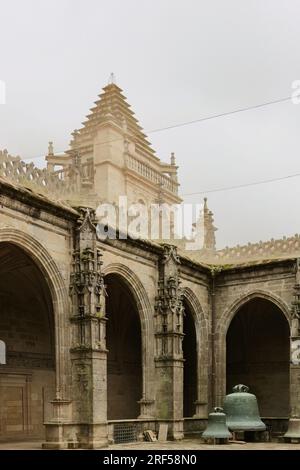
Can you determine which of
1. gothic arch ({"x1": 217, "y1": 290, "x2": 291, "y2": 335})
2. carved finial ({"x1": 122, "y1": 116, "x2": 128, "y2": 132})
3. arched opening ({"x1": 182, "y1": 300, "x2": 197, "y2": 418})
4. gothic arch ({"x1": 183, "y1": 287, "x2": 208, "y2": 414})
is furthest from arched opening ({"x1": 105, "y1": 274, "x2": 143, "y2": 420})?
carved finial ({"x1": 122, "y1": 116, "x2": 128, "y2": 132})

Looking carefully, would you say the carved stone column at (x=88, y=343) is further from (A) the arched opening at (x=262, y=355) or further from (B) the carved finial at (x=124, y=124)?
(B) the carved finial at (x=124, y=124)

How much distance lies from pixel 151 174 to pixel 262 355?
12.9m

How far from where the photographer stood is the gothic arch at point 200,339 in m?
23.1

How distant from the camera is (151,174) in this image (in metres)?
36.8

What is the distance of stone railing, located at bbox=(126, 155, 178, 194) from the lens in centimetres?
3493

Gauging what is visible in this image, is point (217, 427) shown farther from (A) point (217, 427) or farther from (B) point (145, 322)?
(B) point (145, 322)

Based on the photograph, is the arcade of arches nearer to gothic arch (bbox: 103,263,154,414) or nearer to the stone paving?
gothic arch (bbox: 103,263,154,414)

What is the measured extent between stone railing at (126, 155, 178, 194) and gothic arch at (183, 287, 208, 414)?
12.5 m

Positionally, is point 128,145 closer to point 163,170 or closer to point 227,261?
point 163,170

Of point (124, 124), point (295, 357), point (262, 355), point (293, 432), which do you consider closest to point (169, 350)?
point (295, 357)

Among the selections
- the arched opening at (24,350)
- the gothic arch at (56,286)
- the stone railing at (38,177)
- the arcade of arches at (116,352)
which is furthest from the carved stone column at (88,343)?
the arched opening at (24,350)

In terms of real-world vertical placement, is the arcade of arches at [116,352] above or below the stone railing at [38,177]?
below

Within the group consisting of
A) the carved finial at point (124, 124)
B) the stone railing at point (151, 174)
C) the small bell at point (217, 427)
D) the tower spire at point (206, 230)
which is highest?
the carved finial at point (124, 124)

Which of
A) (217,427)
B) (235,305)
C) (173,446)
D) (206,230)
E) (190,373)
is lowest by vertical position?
(173,446)
